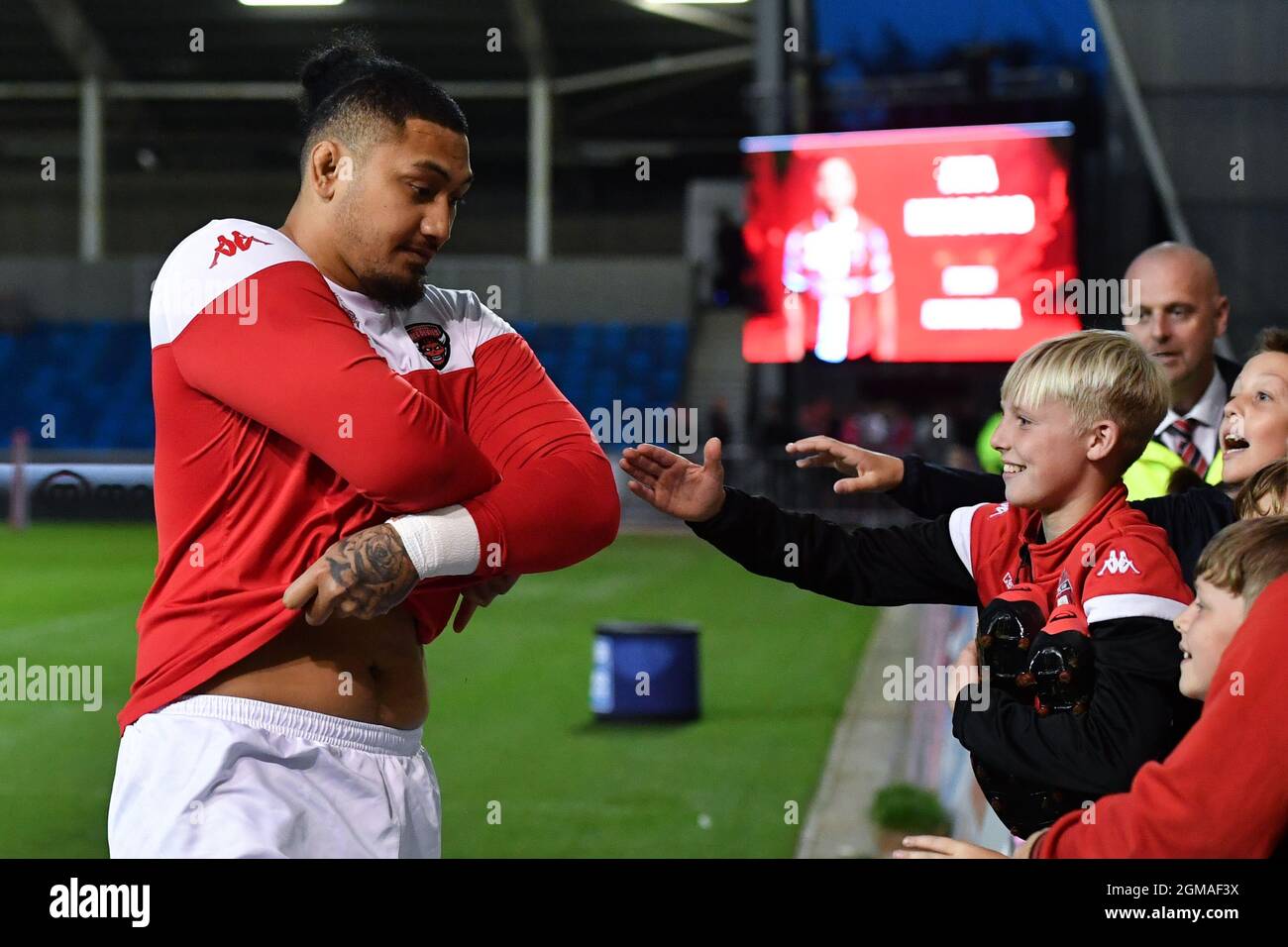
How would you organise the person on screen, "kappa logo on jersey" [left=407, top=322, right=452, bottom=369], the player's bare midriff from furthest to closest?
the person on screen → "kappa logo on jersey" [left=407, top=322, right=452, bottom=369] → the player's bare midriff

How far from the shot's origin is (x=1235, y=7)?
19.2 m

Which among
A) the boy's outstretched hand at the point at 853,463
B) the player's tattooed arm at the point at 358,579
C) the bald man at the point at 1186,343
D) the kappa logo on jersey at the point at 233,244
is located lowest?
the player's tattooed arm at the point at 358,579

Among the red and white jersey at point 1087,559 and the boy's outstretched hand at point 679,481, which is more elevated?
the boy's outstretched hand at point 679,481

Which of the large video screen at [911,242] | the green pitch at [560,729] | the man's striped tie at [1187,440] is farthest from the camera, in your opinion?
the large video screen at [911,242]

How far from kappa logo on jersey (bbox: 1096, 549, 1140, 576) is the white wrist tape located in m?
1.03

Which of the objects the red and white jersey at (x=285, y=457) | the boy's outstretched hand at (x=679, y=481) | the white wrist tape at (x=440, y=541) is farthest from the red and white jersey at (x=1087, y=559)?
the white wrist tape at (x=440, y=541)

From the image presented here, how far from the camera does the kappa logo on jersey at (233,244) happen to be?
2.38 m

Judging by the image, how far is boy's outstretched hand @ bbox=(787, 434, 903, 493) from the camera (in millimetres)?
2848

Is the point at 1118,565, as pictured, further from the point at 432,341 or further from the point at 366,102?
the point at 366,102

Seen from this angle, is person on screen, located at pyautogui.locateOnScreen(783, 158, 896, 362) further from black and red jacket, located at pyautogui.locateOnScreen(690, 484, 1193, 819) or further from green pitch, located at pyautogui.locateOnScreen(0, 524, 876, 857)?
black and red jacket, located at pyautogui.locateOnScreen(690, 484, 1193, 819)

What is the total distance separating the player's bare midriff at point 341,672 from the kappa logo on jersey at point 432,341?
1.54ft

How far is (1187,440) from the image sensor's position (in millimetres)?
3873

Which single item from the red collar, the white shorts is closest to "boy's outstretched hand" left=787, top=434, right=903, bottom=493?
the red collar

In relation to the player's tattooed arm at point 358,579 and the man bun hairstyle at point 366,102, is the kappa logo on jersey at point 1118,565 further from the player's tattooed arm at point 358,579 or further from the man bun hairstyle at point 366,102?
the man bun hairstyle at point 366,102
